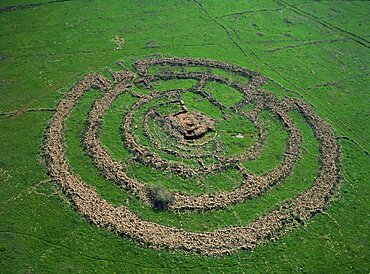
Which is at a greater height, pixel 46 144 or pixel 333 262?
pixel 46 144

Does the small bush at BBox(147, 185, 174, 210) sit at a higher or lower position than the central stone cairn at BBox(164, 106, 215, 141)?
lower

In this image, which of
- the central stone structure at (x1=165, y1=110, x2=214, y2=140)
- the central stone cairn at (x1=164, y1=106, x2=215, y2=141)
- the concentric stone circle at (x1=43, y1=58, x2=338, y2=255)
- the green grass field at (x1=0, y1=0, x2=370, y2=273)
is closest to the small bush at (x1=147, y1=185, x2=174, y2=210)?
the concentric stone circle at (x1=43, y1=58, x2=338, y2=255)

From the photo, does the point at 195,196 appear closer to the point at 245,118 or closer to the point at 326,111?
the point at 245,118

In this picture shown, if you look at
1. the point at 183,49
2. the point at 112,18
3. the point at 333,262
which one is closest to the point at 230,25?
the point at 183,49

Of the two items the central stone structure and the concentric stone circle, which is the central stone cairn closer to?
the central stone structure

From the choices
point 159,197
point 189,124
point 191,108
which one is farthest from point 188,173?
point 191,108

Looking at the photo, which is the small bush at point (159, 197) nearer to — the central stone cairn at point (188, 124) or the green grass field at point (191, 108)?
the green grass field at point (191, 108)

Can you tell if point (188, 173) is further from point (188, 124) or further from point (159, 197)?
point (188, 124)

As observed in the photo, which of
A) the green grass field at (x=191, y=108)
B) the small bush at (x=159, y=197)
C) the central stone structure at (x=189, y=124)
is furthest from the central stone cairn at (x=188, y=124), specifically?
the small bush at (x=159, y=197)
